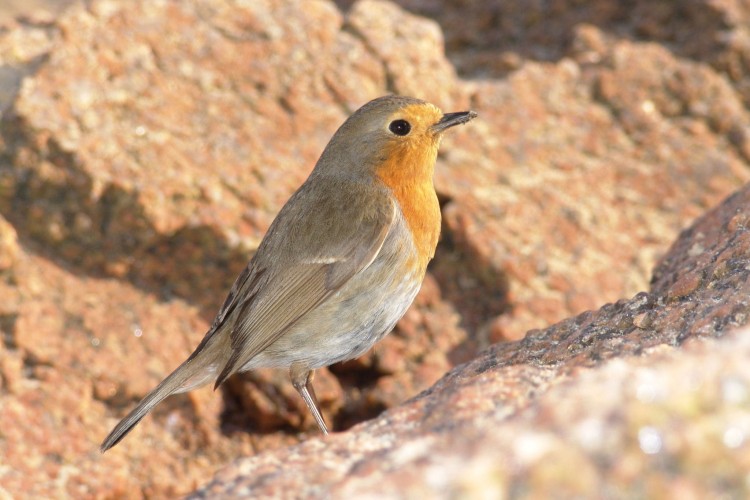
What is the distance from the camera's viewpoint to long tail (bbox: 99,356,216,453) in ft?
12.5

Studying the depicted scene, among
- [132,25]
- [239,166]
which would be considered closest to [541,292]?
[239,166]

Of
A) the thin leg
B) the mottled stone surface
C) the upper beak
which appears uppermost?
the mottled stone surface

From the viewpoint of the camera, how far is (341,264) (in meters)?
4.17

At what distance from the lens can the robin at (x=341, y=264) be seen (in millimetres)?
→ 4098

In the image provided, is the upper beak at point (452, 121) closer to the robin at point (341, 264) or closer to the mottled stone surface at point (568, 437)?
the robin at point (341, 264)

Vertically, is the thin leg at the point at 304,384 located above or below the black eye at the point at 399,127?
Answer: below

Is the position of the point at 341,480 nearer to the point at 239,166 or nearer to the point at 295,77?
the point at 239,166

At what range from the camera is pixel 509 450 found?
1.72 meters

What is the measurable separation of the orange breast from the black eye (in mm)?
100

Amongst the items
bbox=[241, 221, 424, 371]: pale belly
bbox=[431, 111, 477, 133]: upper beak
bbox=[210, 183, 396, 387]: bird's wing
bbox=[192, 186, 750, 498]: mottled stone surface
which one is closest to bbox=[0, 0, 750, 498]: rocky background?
bbox=[192, 186, 750, 498]: mottled stone surface

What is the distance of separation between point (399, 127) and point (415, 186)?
30 centimetres

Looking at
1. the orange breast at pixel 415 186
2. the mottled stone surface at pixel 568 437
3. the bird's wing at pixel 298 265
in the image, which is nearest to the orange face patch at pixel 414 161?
the orange breast at pixel 415 186

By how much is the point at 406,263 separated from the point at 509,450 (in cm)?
241

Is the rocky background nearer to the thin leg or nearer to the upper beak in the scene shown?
the thin leg
